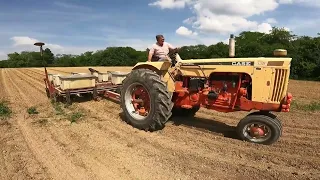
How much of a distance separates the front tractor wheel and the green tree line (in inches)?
92.8

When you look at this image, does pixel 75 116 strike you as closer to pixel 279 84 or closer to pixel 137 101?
pixel 137 101

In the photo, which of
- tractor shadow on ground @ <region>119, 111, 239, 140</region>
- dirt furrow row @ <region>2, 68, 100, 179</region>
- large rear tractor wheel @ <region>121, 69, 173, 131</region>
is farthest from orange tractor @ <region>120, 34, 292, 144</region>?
dirt furrow row @ <region>2, 68, 100, 179</region>

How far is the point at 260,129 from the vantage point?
202 inches

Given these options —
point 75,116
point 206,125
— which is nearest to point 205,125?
point 206,125

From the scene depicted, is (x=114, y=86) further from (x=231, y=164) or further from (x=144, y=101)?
(x=231, y=164)

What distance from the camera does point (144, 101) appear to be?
6426mm

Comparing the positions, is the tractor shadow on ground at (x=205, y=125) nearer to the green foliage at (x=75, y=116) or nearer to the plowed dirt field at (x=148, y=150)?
the plowed dirt field at (x=148, y=150)

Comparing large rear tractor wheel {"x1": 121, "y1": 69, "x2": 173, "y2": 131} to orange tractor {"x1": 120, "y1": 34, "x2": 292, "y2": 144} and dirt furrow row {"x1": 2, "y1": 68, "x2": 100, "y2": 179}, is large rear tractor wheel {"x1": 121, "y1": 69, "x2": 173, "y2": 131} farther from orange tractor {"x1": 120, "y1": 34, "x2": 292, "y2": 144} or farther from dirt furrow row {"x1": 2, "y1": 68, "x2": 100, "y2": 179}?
dirt furrow row {"x1": 2, "y1": 68, "x2": 100, "y2": 179}

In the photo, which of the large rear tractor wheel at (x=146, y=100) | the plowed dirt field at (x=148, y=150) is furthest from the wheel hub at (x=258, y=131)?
the large rear tractor wheel at (x=146, y=100)

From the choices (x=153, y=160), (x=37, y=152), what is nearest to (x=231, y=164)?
(x=153, y=160)

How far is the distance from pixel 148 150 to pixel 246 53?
76.9 feet

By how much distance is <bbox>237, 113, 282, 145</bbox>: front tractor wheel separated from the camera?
5.00 metres

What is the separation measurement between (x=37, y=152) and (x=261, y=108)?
389cm

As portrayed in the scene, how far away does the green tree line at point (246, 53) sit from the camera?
21.7 meters
